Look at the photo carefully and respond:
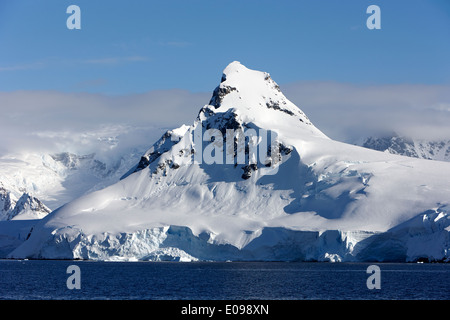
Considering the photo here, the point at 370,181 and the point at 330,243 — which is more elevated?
the point at 370,181

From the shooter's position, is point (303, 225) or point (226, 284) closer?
point (226, 284)

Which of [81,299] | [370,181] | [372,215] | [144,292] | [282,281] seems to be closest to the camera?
[81,299]

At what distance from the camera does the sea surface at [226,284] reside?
9481 cm

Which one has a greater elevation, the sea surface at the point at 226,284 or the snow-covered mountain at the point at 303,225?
the snow-covered mountain at the point at 303,225

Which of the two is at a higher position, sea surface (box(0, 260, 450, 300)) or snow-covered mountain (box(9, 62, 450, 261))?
snow-covered mountain (box(9, 62, 450, 261))

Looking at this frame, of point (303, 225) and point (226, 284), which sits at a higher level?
point (303, 225)

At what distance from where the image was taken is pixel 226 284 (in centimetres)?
11156

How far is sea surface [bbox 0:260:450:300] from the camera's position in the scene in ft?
311

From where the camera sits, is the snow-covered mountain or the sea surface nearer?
the sea surface

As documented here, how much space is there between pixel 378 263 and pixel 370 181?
81.2 feet
